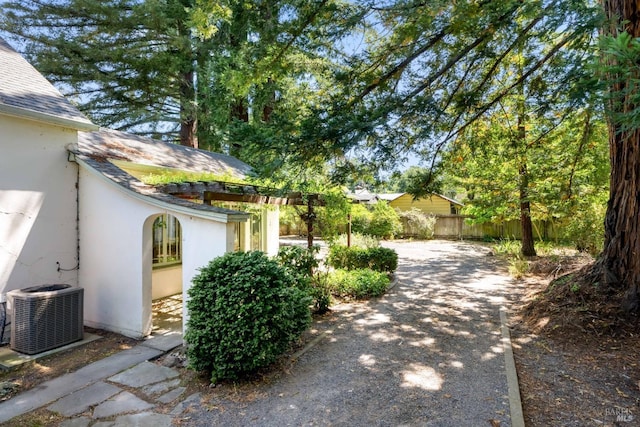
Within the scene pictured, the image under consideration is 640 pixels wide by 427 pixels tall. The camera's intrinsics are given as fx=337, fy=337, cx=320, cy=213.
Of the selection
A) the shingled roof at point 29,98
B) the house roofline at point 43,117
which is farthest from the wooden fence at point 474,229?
the shingled roof at point 29,98

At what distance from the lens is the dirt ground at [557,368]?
339 centimetres

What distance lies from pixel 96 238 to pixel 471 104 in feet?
23.1

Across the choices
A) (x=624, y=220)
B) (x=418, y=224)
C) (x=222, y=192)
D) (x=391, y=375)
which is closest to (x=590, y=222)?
(x=624, y=220)

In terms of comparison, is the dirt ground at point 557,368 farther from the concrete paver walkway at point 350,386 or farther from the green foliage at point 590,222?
the green foliage at point 590,222

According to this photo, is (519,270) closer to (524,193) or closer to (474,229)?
(524,193)

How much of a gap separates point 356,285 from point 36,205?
20.7 ft

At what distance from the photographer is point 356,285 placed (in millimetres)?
7871

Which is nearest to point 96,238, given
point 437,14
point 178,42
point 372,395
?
point 372,395

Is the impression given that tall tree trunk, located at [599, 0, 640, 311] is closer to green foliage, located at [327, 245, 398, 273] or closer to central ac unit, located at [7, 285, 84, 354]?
green foliage, located at [327, 245, 398, 273]

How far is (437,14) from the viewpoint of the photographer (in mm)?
4902

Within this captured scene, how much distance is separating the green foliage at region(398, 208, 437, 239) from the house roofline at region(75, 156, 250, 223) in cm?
1938

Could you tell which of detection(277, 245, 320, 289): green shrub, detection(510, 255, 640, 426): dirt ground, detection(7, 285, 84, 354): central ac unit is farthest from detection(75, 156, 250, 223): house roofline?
detection(510, 255, 640, 426): dirt ground

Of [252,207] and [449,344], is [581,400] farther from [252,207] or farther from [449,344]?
[252,207]

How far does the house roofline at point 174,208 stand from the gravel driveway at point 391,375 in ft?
7.03
